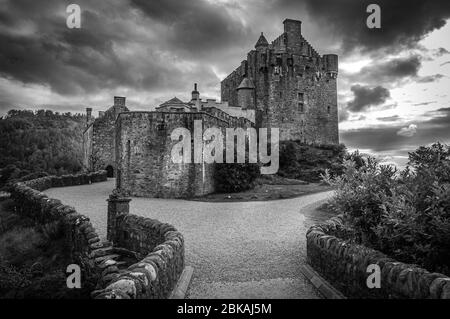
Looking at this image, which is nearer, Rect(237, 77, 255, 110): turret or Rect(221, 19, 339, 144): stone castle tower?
Rect(237, 77, 255, 110): turret

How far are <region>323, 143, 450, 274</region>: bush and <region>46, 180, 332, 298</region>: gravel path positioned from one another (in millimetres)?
1863

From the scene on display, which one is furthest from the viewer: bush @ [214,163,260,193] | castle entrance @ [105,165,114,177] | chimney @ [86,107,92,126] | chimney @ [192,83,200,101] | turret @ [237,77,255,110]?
chimney @ [86,107,92,126]

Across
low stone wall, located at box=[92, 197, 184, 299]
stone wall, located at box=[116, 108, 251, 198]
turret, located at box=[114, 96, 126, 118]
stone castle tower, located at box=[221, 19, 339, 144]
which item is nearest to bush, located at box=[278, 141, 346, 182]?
stone castle tower, located at box=[221, 19, 339, 144]

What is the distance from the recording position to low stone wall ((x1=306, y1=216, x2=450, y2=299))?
15.5 feet

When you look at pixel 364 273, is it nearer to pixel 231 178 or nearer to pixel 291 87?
pixel 231 178

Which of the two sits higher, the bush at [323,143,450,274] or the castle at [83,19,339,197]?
the castle at [83,19,339,197]

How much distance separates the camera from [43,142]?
87.1 m

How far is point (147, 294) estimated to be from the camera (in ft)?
18.0

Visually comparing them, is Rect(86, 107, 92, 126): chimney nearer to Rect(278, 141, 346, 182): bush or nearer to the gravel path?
Rect(278, 141, 346, 182): bush

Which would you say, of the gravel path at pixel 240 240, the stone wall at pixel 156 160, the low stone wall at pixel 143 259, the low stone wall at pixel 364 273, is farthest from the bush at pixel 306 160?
the low stone wall at pixel 364 273

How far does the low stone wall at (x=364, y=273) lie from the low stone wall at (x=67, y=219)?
5.78m

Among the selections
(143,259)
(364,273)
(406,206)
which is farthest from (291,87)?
(143,259)

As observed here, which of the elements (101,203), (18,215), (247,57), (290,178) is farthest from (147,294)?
(247,57)

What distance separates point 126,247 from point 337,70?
43105 mm
